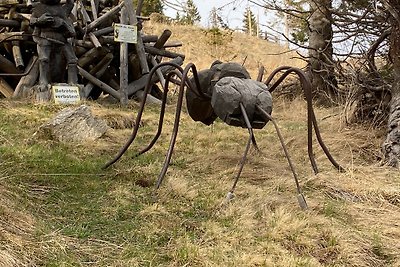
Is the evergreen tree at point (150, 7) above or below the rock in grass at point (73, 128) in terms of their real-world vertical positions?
above

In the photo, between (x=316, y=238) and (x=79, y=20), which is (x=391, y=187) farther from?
(x=79, y=20)

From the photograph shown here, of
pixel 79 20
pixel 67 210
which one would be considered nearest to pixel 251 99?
pixel 67 210

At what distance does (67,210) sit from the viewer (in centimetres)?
280

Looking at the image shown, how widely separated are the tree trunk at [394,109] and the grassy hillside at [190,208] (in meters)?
0.23

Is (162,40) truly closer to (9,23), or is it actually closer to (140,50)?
(140,50)

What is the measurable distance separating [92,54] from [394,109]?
16.6 ft

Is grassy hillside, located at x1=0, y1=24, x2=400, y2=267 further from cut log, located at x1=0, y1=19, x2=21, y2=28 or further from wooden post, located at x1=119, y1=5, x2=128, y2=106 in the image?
cut log, located at x1=0, y1=19, x2=21, y2=28

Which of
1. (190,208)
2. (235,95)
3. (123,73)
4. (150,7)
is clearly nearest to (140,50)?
(123,73)

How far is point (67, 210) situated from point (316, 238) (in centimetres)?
139

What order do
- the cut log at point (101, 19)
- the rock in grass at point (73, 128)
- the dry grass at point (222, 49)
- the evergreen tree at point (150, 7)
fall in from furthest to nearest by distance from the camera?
the evergreen tree at point (150, 7) < the dry grass at point (222, 49) < the cut log at point (101, 19) < the rock in grass at point (73, 128)

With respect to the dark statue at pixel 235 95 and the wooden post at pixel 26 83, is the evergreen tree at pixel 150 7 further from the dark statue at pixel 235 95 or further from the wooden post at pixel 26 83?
the dark statue at pixel 235 95

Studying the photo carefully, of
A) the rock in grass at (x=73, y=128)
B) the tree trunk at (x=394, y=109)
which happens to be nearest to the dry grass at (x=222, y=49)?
the tree trunk at (x=394, y=109)

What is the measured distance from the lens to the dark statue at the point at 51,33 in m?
6.38

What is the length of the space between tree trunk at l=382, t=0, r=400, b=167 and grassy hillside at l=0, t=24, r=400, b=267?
235mm
